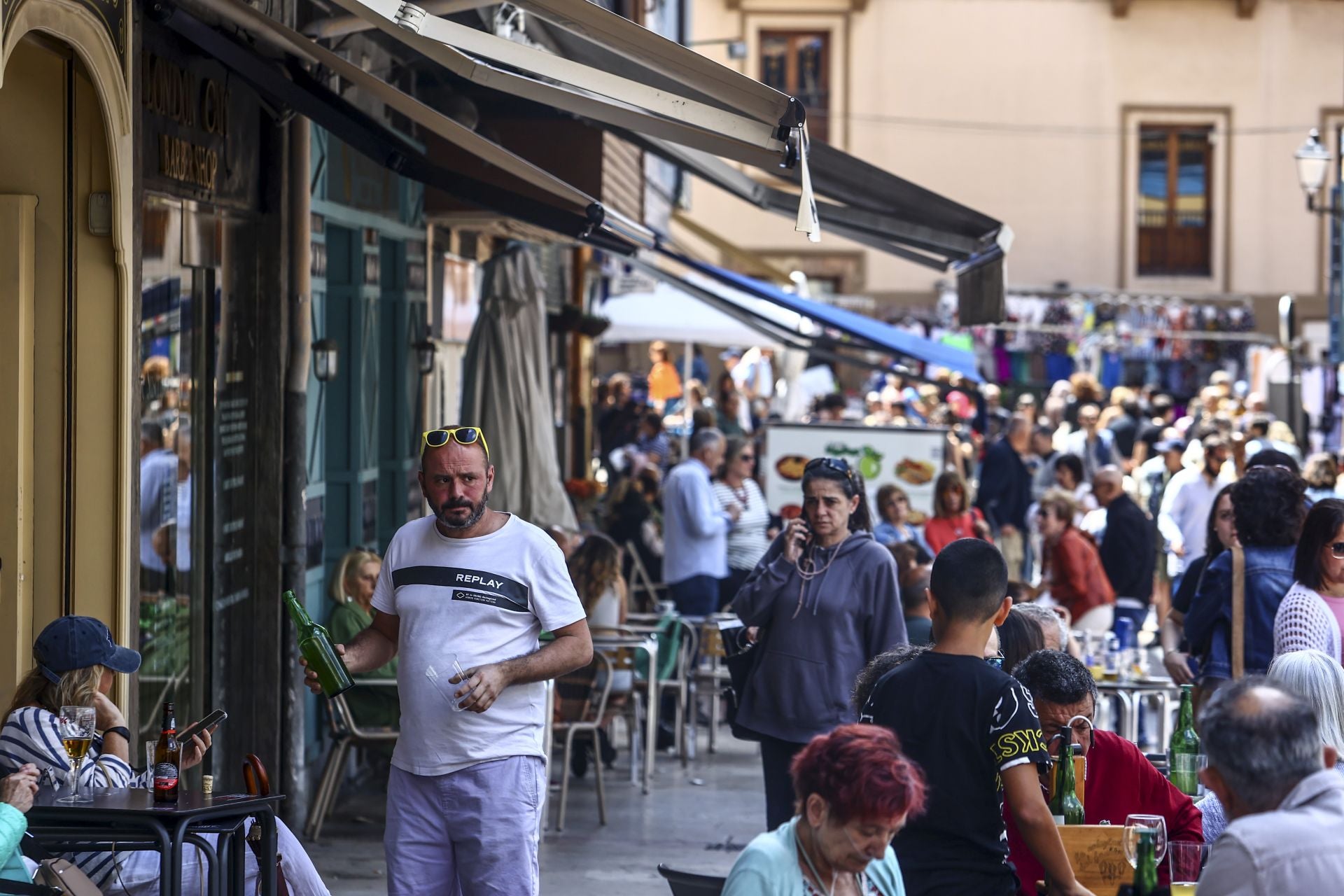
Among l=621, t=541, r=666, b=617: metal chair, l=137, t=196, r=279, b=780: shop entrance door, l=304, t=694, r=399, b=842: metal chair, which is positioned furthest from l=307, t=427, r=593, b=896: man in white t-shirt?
l=621, t=541, r=666, b=617: metal chair

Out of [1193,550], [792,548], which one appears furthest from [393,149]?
[1193,550]

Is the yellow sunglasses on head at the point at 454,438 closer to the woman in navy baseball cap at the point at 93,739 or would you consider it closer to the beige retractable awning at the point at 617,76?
the woman in navy baseball cap at the point at 93,739

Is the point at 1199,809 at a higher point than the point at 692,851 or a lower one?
higher

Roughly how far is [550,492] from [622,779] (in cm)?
258

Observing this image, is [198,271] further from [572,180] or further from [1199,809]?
[1199,809]

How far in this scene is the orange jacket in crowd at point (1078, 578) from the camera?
11258mm

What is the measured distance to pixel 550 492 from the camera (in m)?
12.6

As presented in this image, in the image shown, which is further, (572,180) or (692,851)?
(572,180)

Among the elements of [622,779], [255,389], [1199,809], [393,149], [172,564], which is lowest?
[622,779]

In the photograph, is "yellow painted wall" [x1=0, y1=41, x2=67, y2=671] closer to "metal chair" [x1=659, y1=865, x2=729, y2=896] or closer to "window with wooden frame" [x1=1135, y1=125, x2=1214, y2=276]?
"metal chair" [x1=659, y1=865, x2=729, y2=896]

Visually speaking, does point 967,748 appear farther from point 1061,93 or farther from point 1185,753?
point 1061,93

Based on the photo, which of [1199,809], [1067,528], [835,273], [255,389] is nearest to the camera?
[1199,809]

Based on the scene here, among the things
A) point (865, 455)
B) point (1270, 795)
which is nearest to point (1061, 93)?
point (865, 455)

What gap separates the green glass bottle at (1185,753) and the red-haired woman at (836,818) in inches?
84.4
